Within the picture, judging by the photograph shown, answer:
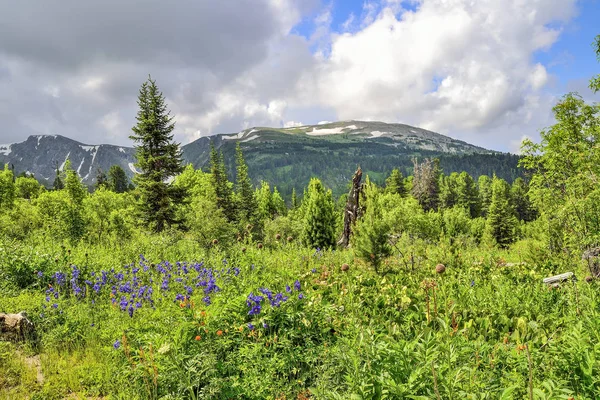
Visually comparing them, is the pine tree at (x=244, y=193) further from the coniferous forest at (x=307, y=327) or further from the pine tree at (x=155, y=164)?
the coniferous forest at (x=307, y=327)

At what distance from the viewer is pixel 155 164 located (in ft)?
66.8

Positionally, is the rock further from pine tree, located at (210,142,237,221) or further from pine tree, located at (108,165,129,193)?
pine tree, located at (108,165,129,193)

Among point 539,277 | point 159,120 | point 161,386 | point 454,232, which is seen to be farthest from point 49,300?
point 454,232

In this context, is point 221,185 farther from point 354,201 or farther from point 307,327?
point 307,327

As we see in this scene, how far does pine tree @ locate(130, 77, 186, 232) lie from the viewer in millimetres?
19891

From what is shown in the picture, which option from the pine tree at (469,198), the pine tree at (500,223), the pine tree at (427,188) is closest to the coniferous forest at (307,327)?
the pine tree at (500,223)

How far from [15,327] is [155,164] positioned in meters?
17.1

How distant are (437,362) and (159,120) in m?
22.1

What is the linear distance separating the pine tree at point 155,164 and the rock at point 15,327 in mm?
15736

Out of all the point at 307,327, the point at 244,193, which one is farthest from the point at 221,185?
the point at 307,327

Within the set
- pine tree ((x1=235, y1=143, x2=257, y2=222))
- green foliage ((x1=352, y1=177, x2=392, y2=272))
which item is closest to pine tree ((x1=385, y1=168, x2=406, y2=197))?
pine tree ((x1=235, y1=143, x2=257, y2=222))

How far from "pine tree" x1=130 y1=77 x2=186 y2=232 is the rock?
51.6 feet

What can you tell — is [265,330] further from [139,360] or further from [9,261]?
[9,261]

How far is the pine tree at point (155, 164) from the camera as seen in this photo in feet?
65.3
